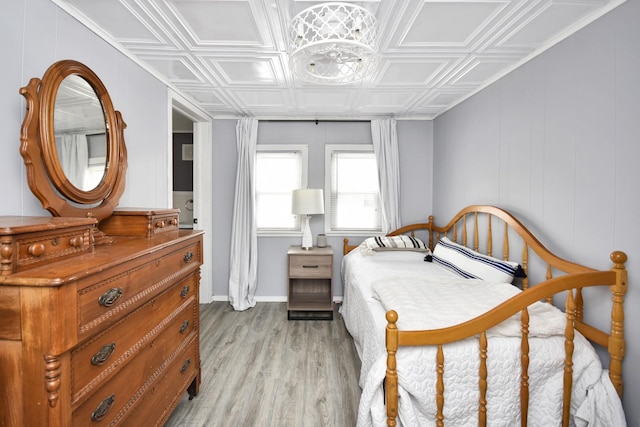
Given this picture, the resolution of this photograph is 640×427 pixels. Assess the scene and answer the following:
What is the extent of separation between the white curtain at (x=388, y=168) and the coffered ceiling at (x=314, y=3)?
0.66m

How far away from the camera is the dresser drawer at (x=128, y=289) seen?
3.24 feet

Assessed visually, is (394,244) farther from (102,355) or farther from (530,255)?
(102,355)

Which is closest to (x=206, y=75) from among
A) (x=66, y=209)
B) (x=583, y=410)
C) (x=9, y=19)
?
(x=9, y=19)

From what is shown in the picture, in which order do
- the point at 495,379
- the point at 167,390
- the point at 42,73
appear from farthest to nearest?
the point at 167,390, the point at 42,73, the point at 495,379

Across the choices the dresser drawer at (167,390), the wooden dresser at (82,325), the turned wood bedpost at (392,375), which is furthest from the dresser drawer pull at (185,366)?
the turned wood bedpost at (392,375)

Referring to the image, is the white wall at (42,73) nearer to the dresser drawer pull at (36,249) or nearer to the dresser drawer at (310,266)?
the dresser drawer pull at (36,249)

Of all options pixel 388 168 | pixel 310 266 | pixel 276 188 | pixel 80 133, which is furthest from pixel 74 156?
pixel 388 168

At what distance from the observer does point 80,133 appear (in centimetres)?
160

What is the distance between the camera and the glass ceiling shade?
1.49 m

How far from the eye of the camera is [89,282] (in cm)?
98

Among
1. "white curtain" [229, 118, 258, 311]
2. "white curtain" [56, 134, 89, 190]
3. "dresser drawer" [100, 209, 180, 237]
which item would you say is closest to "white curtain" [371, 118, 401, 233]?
"white curtain" [229, 118, 258, 311]

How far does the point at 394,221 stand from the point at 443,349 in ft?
8.04

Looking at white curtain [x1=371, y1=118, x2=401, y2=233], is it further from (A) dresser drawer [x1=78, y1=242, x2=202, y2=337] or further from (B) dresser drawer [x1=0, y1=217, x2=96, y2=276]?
(B) dresser drawer [x1=0, y1=217, x2=96, y2=276]

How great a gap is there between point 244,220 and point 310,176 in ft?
3.25
